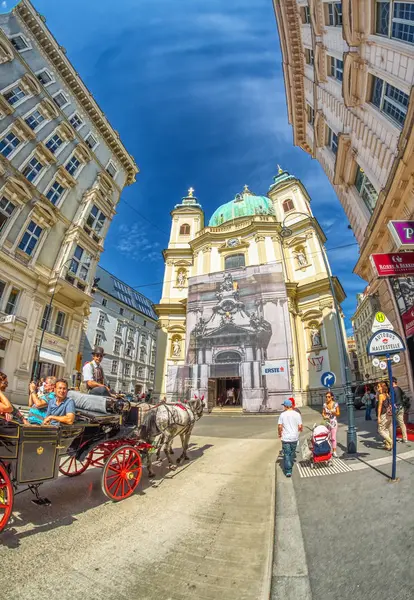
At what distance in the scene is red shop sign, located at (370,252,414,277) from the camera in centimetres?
677

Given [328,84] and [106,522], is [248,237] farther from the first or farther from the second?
[106,522]

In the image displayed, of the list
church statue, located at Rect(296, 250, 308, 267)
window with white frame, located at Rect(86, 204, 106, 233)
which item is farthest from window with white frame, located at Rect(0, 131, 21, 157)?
church statue, located at Rect(296, 250, 308, 267)

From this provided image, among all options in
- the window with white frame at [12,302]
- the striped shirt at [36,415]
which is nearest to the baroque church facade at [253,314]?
the window with white frame at [12,302]

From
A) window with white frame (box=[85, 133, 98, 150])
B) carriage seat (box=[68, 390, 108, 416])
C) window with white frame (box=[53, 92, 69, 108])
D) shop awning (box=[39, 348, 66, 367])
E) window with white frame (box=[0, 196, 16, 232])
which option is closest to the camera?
carriage seat (box=[68, 390, 108, 416])

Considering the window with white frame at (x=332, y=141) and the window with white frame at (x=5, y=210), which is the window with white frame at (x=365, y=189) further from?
the window with white frame at (x=5, y=210)

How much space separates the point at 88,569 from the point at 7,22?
32870 millimetres

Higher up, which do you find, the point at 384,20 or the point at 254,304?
the point at 384,20

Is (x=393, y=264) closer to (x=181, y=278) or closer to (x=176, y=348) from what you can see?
(x=176, y=348)

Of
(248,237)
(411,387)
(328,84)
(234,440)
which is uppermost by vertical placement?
(248,237)

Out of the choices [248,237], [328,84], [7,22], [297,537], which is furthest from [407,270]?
[7,22]

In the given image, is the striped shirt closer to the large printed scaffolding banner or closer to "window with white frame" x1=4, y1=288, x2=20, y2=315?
"window with white frame" x1=4, y1=288, x2=20, y2=315

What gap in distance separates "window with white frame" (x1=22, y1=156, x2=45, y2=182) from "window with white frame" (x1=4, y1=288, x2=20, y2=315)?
8.90 m

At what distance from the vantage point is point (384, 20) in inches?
342

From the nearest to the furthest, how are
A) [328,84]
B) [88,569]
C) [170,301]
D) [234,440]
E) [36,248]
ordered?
[88,569] < [234,440] < [328,84] < [36,248] < [170,301]
